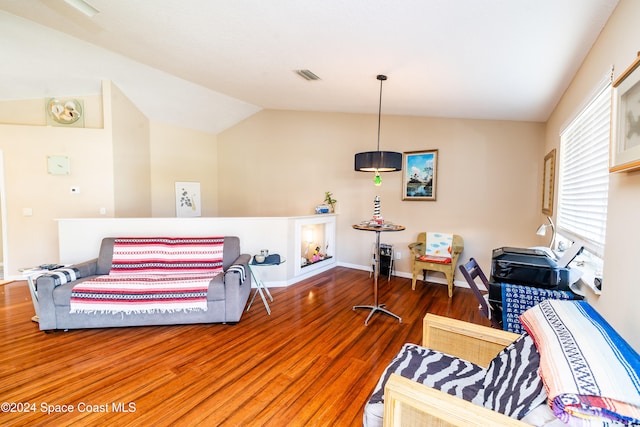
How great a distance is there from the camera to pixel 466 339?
1624 millimetres

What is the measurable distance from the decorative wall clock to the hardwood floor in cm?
267

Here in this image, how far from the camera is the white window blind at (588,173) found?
5.81ft

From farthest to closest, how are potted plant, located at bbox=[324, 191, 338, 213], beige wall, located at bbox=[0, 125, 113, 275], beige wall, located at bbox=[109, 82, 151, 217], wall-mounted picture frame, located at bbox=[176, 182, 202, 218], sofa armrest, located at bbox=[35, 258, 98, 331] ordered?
wall-mounted picture frame, located at bbox=[176, 182, 202, 218] < potted plant, located at bbox=[324, 191, 338, 213] < beige wall, located at bbox=[109, 82, 151, 217] < beige wall, located at bbox=[0, 125, 113, 275] < sofa armrest, located at bbox=[35, 258, 98, 331]

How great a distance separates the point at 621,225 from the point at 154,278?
3.77m

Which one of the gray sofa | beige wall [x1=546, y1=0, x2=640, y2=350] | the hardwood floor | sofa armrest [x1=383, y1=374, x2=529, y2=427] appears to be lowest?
the hardwood floor

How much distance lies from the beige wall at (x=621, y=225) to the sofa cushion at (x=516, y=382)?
462 millimetres

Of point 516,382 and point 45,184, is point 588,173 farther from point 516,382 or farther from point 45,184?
point 45,184

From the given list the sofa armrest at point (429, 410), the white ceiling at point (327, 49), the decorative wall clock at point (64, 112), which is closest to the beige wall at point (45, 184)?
the decorative wall clock at point (64, 112)

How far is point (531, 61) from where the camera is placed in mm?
2182

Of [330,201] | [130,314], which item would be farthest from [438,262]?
[130,314]

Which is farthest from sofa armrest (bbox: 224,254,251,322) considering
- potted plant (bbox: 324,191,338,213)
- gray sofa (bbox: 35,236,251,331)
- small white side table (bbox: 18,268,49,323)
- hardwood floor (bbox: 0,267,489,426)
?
potted plant (bbox: 324,191,338,213)

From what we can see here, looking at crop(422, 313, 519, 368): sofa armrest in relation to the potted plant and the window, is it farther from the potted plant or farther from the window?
the potted plant

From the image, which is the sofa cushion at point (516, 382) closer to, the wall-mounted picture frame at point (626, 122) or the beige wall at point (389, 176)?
the wall-mounted picture frame at point (626, 122)

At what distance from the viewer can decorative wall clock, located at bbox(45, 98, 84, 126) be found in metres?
4.19
